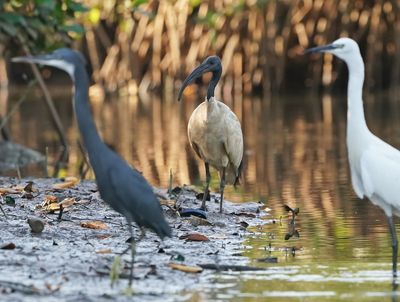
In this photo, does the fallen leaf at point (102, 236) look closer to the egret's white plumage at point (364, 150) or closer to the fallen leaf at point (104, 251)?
the fallen leaf at point (104, 251)

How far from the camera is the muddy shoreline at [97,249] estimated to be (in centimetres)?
645

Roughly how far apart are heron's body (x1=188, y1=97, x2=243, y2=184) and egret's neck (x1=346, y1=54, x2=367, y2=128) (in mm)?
2580

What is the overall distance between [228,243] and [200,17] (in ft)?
55.1

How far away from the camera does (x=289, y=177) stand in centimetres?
1244

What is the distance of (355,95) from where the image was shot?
752 cm

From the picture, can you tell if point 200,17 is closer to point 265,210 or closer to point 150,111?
point 150,111

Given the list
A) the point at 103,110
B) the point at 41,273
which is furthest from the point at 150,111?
the point at 41,273

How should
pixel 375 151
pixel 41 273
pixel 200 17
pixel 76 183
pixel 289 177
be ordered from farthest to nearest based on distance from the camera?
pixel 200 17 → pixel 289 177 → pixel 76 183 → pixel 375 151 → pixel 41 273

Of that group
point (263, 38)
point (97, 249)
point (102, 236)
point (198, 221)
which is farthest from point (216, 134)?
point (263, 38)

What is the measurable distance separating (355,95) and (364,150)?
35cm

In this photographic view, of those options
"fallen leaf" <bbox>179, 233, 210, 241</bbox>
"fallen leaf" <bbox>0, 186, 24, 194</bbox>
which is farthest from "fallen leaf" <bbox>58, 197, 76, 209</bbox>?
"fallen leaf" <bbox>179, 233, 210, 241</bbox>

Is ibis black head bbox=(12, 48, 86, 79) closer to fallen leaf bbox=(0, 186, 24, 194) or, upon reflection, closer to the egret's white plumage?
the egret's white plumage

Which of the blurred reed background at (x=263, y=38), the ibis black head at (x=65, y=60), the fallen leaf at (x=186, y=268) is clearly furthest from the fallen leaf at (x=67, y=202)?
the blurred reed background at (x=263, y=38)

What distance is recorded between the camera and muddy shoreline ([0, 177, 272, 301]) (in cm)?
645
